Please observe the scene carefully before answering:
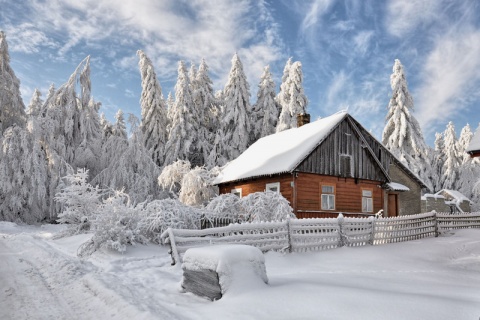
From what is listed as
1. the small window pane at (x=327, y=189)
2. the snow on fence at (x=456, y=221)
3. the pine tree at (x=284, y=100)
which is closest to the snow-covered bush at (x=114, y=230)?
the small window pane at (x=327, y=189)

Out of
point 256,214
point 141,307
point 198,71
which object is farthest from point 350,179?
point 198,71

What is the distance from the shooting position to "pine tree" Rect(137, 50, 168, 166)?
38.3 meters

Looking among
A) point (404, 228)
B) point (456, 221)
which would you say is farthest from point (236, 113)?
point (404, 228)

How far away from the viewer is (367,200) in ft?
75.6

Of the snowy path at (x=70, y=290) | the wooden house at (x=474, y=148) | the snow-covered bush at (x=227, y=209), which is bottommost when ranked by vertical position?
the snowy path at (x=70, y=290)

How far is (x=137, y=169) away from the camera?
2720cm

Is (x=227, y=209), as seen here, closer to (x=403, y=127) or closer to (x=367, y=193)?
(x=367, y=193)

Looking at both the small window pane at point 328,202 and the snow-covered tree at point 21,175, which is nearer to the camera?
the small window pane at point 328,202

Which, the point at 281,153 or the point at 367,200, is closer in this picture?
the point at 281,153

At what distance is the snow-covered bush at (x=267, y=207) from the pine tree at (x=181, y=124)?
2066cm

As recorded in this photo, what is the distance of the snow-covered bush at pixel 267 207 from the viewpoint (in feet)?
52.3

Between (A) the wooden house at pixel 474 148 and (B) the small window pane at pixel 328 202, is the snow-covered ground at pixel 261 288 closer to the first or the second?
(A) the wooden house at pixel 474 148

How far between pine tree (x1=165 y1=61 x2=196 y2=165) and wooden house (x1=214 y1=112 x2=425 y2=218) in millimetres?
12556

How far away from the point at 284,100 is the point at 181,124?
12.2m
